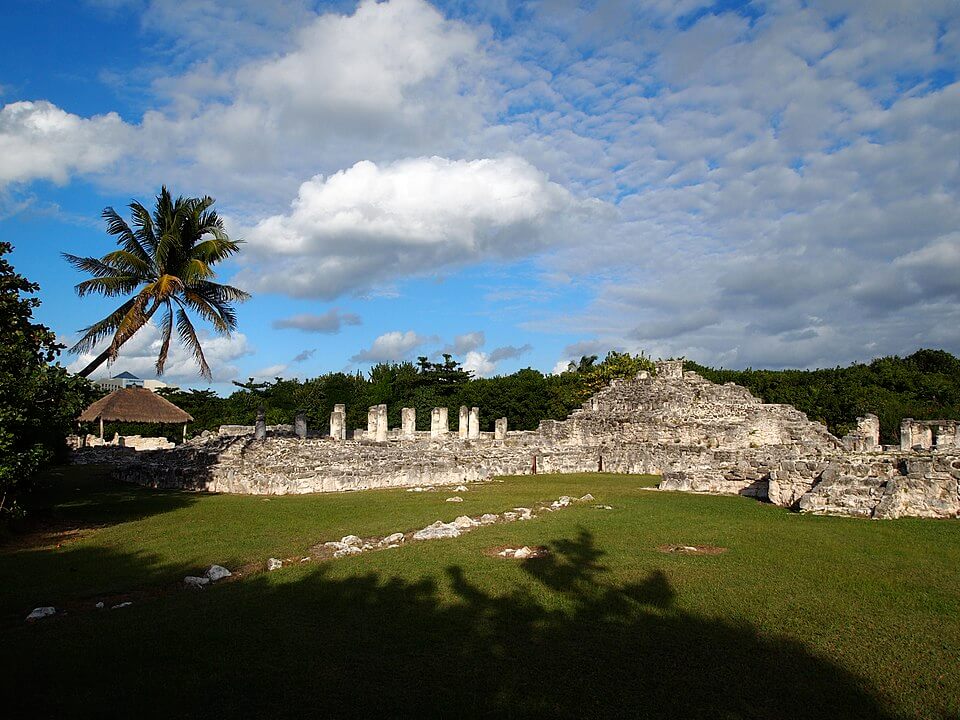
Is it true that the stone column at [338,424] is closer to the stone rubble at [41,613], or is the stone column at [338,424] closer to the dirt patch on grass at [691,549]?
the dirt patch on grass at [691,549]

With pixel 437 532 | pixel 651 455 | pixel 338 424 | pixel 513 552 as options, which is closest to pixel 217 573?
pixel 437 532

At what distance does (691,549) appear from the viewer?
8719 millimetres

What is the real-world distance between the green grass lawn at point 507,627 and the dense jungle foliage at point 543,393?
88.5 ft

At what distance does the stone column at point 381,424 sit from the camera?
2461 centimetres

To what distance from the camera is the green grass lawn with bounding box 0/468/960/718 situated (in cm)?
426

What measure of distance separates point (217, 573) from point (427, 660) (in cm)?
402

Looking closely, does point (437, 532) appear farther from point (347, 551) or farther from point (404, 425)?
point (404, 425)

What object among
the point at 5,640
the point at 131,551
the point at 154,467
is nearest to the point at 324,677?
the point at 5,640

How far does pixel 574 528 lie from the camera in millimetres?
10383

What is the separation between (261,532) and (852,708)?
363 inches

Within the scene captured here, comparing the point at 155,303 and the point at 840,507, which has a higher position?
the point at 155,303

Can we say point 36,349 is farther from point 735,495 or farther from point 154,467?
point 735,495

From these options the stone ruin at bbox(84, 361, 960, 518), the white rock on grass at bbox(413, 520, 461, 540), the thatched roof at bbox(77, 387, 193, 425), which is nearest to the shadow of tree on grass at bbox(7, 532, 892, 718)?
the white rock on grass at bbox(413, 520, 461, 540)

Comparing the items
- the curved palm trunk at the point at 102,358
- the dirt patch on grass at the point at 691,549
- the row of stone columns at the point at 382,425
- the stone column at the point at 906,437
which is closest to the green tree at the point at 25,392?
the curved palm trunk at the point at 102,358
